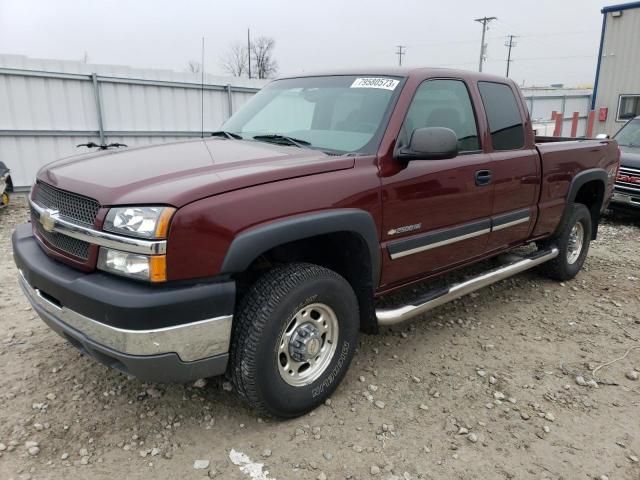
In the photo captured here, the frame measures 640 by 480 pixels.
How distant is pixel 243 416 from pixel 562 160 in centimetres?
349

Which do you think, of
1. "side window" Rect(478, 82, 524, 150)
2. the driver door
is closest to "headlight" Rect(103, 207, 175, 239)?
the driver door

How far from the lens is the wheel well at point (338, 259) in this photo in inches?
110

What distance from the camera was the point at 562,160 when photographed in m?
4.44

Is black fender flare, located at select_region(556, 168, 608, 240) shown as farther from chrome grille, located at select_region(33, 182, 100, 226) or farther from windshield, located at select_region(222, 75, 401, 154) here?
chrome grille, located at select_region(33, 182, 100, 226)

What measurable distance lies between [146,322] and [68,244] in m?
0.69

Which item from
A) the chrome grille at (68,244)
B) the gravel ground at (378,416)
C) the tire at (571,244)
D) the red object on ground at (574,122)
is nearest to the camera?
the chrome grille at (68,244)

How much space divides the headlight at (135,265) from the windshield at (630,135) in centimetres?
921

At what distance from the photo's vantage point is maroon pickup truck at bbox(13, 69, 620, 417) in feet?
7.18

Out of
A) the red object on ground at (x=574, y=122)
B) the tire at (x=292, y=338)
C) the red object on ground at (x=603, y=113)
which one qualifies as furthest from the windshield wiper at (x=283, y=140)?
the red object on ground at (x=574, y=122)

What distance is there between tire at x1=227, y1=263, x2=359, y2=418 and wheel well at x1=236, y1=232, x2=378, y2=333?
0.16 m

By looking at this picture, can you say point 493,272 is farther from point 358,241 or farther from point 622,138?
point 622,138

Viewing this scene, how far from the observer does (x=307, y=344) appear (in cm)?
273

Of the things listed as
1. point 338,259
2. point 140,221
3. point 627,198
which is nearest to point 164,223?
point 140,221

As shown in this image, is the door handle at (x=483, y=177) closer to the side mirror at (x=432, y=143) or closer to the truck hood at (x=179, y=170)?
the side mirror at (x=432, y=143)
